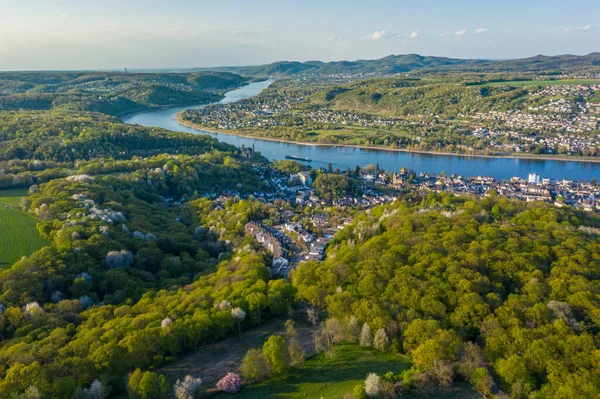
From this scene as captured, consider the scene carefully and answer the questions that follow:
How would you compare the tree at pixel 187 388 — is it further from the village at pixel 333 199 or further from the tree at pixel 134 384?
the village at pixel 333 199

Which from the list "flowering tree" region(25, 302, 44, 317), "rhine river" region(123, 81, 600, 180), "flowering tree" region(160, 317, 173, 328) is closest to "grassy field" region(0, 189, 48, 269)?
"flowering tree" region(25, 302, 44, 317)

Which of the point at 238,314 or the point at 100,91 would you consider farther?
the point at 100,91

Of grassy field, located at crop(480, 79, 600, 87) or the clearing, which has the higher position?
grassy field, located at crop(480, 79, 600, 87)

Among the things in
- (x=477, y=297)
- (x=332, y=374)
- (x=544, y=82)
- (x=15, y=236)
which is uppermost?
(x=544, y=82)

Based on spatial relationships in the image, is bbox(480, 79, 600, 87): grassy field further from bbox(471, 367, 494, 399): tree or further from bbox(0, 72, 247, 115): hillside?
bbox(471, 367, 494, 399): tree

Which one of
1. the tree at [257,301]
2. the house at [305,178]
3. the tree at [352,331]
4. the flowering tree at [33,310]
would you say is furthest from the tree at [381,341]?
the house at [305,178]

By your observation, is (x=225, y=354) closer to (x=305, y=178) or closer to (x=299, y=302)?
(x=299, y=302)

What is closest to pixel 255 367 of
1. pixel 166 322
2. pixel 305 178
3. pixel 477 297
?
pixel 166 322
